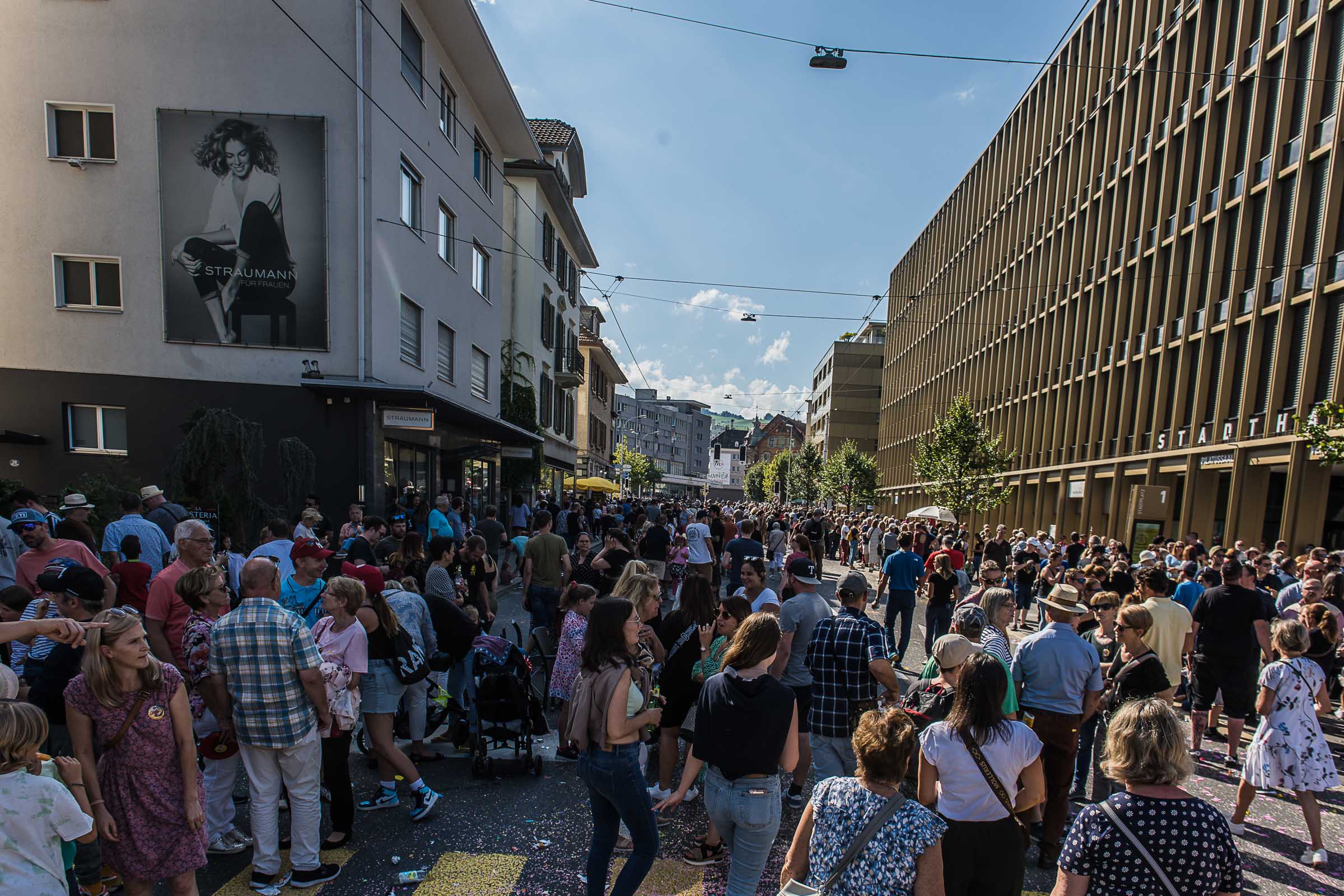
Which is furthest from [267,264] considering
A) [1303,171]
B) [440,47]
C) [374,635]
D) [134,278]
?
[1303,171]

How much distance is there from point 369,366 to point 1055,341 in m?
29.7

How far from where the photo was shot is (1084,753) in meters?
5.53

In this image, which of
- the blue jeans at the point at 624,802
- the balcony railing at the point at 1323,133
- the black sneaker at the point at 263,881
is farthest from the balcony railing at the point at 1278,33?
the black sneaker at the point at 263,881

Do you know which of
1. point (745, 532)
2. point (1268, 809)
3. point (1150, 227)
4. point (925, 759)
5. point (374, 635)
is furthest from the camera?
point (1150, 227)

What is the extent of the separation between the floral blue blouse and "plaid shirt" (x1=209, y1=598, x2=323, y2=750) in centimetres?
293

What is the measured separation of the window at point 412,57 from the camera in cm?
1533

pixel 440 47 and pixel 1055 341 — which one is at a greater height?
pixel 440 47

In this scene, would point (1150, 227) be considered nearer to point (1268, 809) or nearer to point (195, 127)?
point (1268, 809)

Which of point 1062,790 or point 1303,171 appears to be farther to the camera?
point 1303,171

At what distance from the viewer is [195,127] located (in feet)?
44.9

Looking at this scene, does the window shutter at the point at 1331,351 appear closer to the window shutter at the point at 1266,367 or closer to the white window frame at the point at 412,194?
the window shutter at the point at 1266,367

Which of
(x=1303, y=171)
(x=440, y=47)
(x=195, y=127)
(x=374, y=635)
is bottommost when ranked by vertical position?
(x=374, y=635)

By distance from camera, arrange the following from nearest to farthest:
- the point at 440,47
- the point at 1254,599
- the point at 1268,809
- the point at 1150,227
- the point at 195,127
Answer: the point at 1268,809
the point at 1254,599
the point at 195,127
the point at 440,47
the point at 1150,227

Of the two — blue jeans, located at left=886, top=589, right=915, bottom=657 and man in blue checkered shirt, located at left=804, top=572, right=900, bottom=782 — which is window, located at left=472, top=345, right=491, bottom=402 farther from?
man in blue checkered shirt, located at left=804, top=572, right=900, bottom=782
